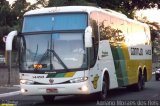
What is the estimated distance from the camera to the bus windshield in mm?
17359

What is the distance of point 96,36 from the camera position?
61.1 ft

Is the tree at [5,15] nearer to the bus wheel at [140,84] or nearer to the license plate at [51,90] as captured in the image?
the bus wheel at [140,84]

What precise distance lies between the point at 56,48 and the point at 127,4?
1119 inches

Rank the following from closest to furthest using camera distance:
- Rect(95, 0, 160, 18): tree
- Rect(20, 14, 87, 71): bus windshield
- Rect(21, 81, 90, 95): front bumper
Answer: Rect(21, 81, 90, 95): front bumper, Rect(20, 14, 87, 71): bus windshield, Rect(95, 0, 160, 18): tree

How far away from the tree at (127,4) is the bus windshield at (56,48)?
84.5 ft

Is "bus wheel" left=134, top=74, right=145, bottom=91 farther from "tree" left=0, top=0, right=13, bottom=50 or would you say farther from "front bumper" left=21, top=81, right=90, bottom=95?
"tree" left=0, top=0, right=13, bottom=50

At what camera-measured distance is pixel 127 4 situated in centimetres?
4519

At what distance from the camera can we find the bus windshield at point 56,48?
57.0ft

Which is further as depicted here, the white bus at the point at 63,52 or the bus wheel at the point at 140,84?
the bus wheel at the point at 140,84

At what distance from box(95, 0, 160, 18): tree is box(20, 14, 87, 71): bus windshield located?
2575 centimetres

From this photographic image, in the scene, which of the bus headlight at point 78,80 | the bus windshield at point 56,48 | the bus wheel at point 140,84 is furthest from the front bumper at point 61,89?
the bus wheel at point 140,84

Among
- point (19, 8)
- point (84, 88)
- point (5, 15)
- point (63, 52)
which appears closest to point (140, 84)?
point (84, 88)

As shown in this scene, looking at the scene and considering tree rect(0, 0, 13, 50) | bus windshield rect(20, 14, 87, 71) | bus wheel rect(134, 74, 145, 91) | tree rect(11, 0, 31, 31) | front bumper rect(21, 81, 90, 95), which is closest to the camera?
front bumper rect(21, 81, 90, 95)

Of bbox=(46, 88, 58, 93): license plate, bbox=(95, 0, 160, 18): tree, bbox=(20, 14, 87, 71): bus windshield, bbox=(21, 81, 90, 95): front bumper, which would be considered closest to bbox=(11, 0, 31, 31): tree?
bbox=(95, 0, 160, 18): tree
